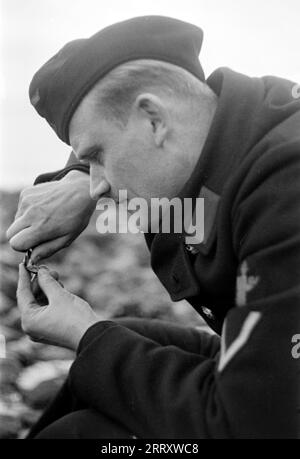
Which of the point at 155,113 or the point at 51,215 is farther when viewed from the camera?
the point at 51,215

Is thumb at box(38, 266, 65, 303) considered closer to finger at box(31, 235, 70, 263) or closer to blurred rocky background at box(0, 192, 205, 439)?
finger at box(31, 235, 70, 263)

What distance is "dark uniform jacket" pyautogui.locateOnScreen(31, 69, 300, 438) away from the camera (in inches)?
34.6

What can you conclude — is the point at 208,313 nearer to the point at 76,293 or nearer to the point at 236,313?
the point at 236,313

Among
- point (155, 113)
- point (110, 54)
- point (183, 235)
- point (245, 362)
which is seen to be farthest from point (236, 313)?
point (110, 54)

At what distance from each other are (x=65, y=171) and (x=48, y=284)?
0.34 meters

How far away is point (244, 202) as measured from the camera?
94 centimetres

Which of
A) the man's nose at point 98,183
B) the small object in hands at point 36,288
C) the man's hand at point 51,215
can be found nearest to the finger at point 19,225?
the man's hand at point 51,215

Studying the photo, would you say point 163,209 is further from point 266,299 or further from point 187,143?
point 266,299

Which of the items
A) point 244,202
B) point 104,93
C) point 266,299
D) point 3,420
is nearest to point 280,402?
point 266,299

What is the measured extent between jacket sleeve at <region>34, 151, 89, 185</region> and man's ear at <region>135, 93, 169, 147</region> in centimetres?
37

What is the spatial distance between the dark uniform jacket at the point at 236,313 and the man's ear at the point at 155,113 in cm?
8

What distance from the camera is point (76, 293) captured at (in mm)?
1757

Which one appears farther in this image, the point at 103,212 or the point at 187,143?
the point at 103,212
